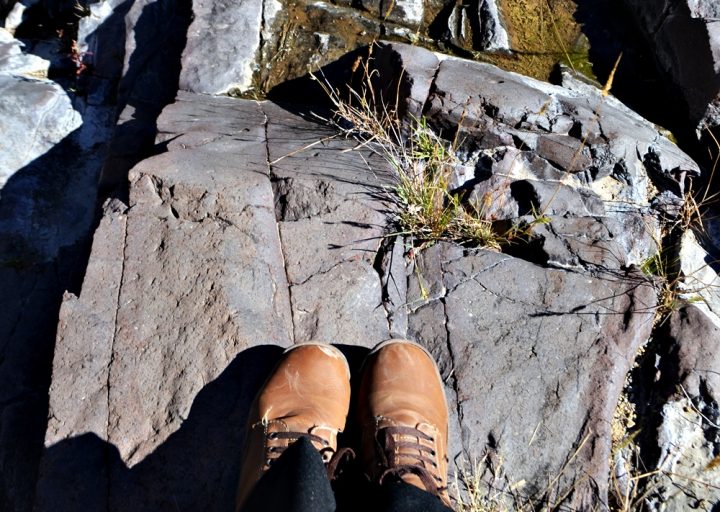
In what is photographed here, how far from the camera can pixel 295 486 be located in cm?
172

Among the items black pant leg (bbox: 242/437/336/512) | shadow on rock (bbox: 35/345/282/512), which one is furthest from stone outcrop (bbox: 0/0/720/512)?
black pant leg (bbox: 242/437/336/512)

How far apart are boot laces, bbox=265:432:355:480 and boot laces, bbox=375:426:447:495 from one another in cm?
12

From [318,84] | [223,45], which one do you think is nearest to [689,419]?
[318,84]

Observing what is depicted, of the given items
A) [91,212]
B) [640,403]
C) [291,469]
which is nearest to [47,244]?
[91,212]

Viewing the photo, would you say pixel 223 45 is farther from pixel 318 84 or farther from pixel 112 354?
pixel 112 354

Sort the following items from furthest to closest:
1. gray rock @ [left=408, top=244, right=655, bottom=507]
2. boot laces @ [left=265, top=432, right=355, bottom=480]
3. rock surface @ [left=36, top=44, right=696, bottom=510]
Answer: gray rock @ [left=408, top=244, right=655, bottom=507]
rock surface @ [left=36, top=44, right=696, bottom=510]
boot laces @ [left=265, top=432, right=355, bottom=480]

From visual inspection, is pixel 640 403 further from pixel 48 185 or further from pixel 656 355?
pixel 48 185

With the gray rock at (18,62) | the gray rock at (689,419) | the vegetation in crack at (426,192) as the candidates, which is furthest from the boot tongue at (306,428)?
the gray rock at (18,62)

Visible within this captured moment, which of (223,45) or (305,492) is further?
(223,45)

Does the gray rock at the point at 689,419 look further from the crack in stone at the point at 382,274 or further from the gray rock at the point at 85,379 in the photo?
the gray rock at the point at 85,379

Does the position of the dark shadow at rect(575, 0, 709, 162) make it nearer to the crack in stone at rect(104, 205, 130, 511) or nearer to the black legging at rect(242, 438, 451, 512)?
the black legging at rect(242, 438, 451, 512)

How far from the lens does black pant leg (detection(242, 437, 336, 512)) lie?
1.69 meters

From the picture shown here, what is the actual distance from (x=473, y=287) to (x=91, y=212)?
1969 mm

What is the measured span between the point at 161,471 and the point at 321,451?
536 millimetres
